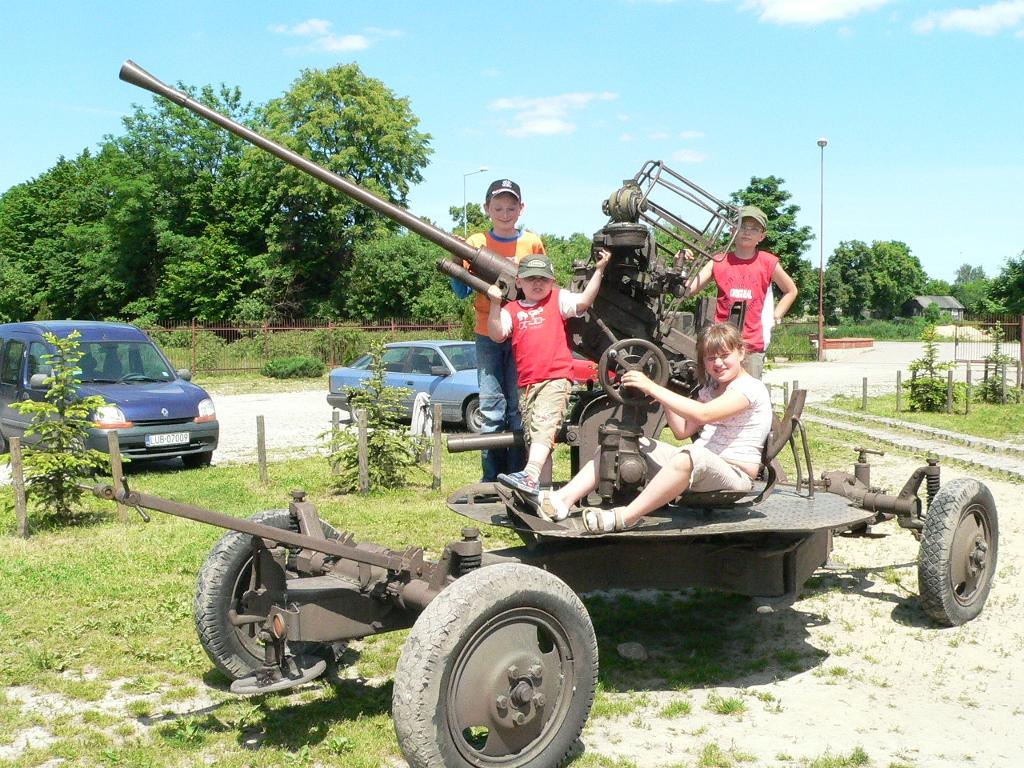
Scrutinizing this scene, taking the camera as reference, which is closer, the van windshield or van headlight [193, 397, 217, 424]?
van headlight [193, 397, 217, 424]

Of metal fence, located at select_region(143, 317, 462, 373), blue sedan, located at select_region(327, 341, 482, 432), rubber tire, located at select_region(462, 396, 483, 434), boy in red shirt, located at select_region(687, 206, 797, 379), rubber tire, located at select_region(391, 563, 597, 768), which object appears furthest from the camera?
metal fence, located at select_region(143, 317, 462, 373)

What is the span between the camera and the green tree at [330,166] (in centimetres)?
4916

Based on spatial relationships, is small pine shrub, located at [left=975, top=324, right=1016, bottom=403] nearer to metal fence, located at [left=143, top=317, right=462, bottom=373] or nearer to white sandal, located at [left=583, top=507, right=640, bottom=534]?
metal fence, located at [left=143, top=317, right=462, bottom=373]

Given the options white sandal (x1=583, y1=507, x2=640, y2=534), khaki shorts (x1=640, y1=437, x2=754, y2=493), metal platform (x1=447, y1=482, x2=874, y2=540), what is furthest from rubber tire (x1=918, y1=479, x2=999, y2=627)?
white sandal (x1=583, y1=507, x2=640, y2=534)

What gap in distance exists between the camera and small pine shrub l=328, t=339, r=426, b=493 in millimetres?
11039

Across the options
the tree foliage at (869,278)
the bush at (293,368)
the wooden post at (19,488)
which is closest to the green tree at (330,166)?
the bush at (293,368)

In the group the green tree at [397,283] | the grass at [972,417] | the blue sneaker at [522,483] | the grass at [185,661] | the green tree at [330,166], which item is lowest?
the grass at [185,661]

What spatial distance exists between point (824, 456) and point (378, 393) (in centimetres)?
606

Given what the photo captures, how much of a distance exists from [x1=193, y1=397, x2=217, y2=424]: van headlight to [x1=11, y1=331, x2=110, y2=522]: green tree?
3401 mm

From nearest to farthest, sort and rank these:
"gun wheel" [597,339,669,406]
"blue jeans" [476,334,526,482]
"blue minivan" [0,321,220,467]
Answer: "gun wheel" [597,339,669,406] → "blue jeans" [476,334,526,482] → "blue minivan" [0,321,220,467]

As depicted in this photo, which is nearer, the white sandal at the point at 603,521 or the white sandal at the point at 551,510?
the white sandal at the point at 603,521

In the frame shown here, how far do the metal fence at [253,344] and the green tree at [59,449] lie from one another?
78.5 ft

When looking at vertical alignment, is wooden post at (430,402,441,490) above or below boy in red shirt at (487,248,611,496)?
below

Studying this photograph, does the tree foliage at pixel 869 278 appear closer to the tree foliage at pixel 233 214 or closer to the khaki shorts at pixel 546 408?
the tree foliage at pixel 233 214
